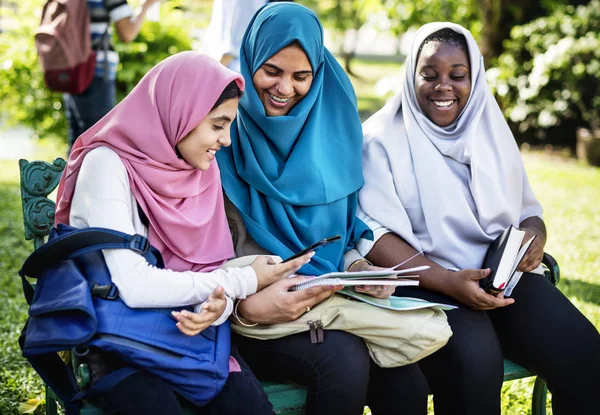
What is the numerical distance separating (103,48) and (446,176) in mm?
3095

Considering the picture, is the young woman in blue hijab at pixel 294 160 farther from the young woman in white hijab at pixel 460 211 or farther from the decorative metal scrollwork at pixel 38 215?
the decorative metal scrollwork at pixel 38 215

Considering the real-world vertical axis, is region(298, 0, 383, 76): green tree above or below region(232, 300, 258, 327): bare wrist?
below

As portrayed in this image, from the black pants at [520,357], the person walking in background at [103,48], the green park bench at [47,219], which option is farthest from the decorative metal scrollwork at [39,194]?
the person walking in background at [103,48]

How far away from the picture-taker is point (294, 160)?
8.89 feet

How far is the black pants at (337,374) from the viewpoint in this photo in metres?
2.30

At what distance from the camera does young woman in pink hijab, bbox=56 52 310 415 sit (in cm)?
213

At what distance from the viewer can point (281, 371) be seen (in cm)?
241

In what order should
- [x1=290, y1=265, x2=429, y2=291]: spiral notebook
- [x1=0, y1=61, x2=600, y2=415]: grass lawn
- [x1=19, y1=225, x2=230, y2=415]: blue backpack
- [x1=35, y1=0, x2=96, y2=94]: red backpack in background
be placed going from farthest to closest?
[x1=35, y1=0, x2=96, y2=94]: red backpack in background → [x1=0, y1=61, x2=600, y2=415]: grass lawn → [x1=290, y1=265, x2=429, y2=291]: spiral notebook → [x1=19, y1=225, x2=230, y2=415]: blue backpack

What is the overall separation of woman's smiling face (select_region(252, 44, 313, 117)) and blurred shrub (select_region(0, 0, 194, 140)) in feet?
16.7

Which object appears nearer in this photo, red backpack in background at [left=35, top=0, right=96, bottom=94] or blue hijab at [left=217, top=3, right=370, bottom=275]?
blue hijab at [left=217, top=3, right=370, bottom=275]

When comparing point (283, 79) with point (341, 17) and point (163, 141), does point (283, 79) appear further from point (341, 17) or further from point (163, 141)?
point (341, 17)

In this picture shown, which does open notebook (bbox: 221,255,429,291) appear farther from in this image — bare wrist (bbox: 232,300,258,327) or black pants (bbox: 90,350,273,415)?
black pants (bbox: 90,350,273,415)

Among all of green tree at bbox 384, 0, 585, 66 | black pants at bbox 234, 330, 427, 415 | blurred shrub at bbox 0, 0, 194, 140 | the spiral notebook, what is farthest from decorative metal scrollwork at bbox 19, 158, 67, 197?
green tree at bbox 384, 0, 585, 66

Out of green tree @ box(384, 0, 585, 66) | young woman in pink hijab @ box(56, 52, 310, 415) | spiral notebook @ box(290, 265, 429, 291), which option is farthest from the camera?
green tree @ box(384, 0, 585, 66)
